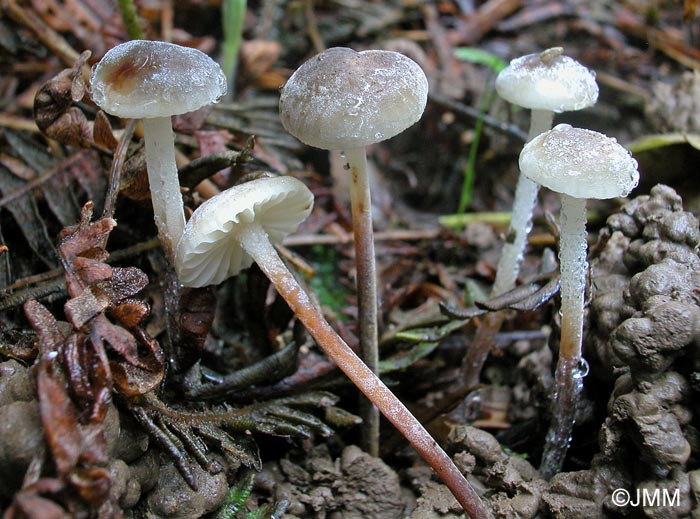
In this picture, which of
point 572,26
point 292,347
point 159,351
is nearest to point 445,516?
point 292,347

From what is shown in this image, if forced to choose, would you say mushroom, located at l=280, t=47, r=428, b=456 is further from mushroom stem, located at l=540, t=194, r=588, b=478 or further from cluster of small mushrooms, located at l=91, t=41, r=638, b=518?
mushroom stem, located at l=540, t=194, r=588, b=478

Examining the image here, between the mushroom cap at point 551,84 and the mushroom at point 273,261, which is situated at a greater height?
the mushroom cap at point 551,84

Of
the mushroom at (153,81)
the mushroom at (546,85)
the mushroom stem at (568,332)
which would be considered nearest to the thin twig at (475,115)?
the mushroom at (546,85)

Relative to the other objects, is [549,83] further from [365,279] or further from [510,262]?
[365,279]

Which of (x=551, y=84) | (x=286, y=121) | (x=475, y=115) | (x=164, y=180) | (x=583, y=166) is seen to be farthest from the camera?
(x=475, y=115)

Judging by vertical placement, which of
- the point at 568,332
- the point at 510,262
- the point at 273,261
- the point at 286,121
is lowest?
the point at 510,262

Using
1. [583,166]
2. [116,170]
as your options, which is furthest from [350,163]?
[116,170]

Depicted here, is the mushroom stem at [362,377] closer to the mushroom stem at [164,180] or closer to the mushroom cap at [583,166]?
the mushroom stem at [164,180]
